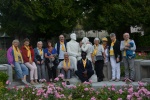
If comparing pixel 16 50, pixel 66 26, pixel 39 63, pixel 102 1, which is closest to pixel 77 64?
pixel 39 63

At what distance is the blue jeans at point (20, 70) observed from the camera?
1043cm

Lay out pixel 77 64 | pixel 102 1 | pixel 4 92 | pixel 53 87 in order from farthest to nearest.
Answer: pixel 102 1 → pixel 77 64 → pixel 4 92 → pixel 53 87

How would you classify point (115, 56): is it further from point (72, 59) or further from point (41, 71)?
point (41, 71)

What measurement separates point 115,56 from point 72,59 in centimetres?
146

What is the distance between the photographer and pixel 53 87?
678 centimetres

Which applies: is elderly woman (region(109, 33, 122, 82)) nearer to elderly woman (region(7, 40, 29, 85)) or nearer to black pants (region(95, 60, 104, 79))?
black pants (region(95, 60, 104, 79))

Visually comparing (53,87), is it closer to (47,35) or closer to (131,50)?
(131,50)

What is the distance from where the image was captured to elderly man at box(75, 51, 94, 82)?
33.8 feet

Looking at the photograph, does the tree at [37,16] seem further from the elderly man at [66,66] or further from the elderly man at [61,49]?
the elderly man at [66,66]

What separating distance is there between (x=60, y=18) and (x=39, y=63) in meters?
11.2

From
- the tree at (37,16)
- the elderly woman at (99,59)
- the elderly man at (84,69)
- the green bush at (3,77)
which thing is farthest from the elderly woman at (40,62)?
the tree at (37,16)

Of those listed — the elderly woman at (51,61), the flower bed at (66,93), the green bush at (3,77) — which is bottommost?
the flower bed at (66,93)

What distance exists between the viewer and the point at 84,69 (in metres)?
10.4

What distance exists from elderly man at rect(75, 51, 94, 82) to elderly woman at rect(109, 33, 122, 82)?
93cm
